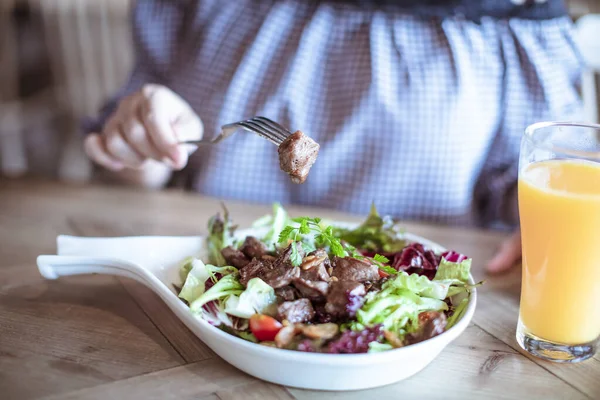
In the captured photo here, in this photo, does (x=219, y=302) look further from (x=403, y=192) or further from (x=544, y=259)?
(x=403, y=192)

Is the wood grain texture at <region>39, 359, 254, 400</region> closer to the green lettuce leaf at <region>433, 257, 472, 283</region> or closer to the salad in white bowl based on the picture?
the salad in white bowl

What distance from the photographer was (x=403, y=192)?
5.66 ft

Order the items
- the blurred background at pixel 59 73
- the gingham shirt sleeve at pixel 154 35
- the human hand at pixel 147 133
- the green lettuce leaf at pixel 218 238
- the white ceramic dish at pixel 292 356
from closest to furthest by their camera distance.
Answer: the white ceramic dish at pixel 292 356 < the green lettuce leaf at pixel 218 238 < the human hand at pixel 147 133 < the gingham shirt sleeve at pixel 154 35 < the blurred background at pixel 59 73

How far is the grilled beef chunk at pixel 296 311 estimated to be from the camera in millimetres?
830

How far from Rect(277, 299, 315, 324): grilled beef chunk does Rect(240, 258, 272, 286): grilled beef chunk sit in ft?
0.29

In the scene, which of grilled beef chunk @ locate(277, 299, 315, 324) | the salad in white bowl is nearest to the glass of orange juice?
the salad in white bowl

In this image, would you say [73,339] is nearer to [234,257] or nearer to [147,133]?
[234,257]

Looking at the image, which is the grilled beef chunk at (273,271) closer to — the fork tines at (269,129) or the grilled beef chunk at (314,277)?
the grilled beef chunk at (314,277)

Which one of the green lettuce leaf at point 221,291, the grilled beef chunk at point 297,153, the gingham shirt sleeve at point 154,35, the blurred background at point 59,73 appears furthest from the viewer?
the blurred background at point 59,73

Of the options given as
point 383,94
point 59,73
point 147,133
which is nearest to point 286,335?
point 147,133

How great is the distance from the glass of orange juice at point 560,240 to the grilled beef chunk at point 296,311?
35 centimetres

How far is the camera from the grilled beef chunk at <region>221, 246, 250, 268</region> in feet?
3.34

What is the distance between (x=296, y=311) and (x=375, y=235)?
1.22 ft

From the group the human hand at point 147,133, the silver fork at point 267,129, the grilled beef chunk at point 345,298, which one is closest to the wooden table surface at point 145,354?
the grilled beef chunk at point 345,298
